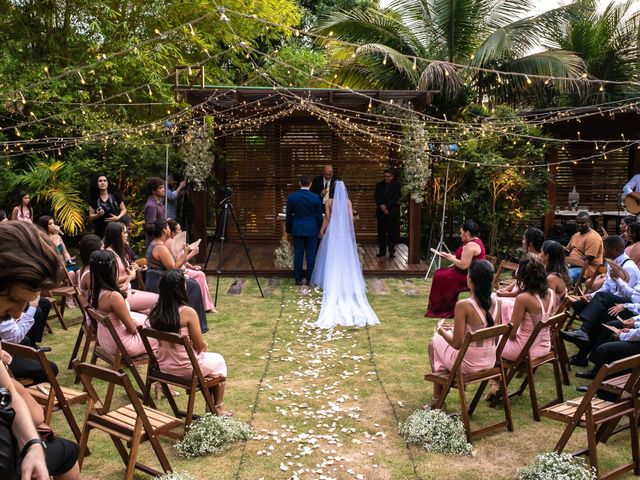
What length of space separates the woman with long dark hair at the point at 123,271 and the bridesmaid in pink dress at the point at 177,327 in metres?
1.61

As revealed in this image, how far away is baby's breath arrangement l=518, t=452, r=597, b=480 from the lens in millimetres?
4230

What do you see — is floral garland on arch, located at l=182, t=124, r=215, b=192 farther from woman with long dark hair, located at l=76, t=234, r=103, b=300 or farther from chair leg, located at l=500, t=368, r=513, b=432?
chair leg, located at l=500, t=368, r=513, b=432

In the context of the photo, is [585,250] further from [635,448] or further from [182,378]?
[182,378]

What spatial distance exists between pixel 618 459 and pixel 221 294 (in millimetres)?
7102

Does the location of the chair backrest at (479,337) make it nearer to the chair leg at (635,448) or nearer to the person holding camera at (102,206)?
the chair leg at (635,448)

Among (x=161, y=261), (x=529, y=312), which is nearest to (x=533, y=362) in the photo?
(x=529, y=312)

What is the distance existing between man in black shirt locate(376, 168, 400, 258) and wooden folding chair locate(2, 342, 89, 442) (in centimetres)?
918

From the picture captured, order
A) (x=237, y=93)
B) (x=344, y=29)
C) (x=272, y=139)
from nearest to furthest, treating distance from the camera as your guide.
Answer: (x=237, y=93)
(x=272, y=139)
(x=344, y=29)

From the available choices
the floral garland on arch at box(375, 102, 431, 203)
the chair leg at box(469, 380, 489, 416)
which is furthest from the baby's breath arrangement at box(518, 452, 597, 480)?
the floral garland on arch at box(375, 102, 431, 203)

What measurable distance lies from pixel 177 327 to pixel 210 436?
0.92 m

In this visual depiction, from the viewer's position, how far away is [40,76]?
1474 cm

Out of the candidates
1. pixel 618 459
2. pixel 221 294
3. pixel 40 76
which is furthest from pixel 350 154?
pixel 618 459

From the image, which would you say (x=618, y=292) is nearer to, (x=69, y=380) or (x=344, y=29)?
(x=69, y=380)

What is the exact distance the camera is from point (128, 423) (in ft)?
14.2
